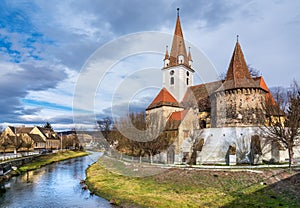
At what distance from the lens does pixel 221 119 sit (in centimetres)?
4084

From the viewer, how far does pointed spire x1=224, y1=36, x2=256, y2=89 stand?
3925 centimetres

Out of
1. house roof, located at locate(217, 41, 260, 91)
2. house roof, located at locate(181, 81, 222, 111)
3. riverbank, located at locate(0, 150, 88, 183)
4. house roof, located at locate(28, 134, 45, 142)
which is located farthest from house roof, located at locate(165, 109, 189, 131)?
house roof, located at locate(28, 134, 45, 142)

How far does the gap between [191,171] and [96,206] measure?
11285 mm

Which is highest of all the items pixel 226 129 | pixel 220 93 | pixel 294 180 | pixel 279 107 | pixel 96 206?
pixel 220 93

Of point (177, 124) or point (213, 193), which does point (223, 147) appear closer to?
point (177, 124)

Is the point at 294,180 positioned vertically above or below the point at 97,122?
below

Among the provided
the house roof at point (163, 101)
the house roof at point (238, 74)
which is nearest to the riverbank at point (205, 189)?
the house roof at point (238, 74)

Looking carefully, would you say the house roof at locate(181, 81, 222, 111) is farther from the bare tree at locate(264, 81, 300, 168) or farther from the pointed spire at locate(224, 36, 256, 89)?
the bare tree at locate(264, 81, 300, 168)

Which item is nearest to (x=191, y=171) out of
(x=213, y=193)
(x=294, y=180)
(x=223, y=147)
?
(x=213, y=193)

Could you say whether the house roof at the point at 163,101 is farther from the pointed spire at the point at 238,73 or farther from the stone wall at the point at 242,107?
the pointed spire at the point at 238,73

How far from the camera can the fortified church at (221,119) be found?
3269cm

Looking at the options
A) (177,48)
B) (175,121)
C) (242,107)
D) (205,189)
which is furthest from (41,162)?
(242,107)

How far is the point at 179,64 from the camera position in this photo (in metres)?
57.7

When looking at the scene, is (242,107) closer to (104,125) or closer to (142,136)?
(142,136)
